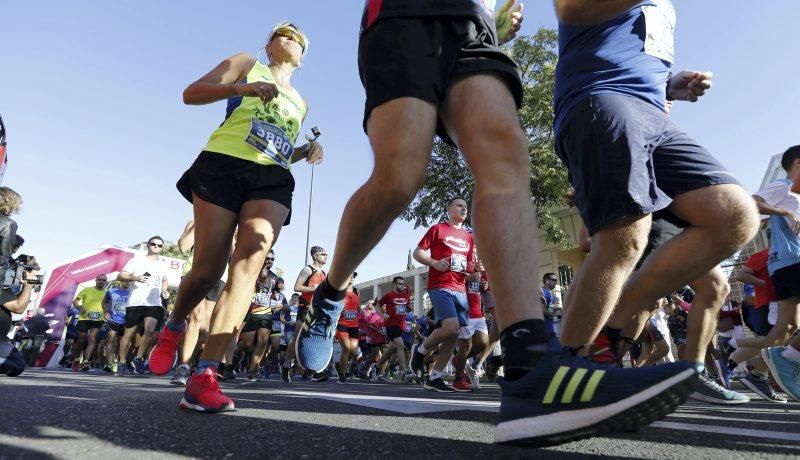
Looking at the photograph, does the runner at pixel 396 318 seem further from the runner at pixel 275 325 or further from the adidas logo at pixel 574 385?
the adidas logo at pixel 574 385

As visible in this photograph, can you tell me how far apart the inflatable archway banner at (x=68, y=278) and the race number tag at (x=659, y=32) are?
18.4 metres

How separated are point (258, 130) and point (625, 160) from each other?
6.13 feet

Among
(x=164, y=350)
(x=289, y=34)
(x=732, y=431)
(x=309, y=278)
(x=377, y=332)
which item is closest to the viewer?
(x=732, y=431)

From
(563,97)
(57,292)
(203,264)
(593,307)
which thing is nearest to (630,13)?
(563,97)

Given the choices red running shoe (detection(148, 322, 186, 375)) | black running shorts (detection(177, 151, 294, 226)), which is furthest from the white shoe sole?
red running shoe (detection(148, 322, 186, 375))

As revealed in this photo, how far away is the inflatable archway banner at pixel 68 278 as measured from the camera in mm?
17359

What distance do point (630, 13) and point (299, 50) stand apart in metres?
1.87

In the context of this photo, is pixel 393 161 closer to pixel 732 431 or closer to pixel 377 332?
pixel 732 431

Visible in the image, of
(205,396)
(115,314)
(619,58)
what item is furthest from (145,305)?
(619,58)

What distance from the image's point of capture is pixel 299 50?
10.5ft

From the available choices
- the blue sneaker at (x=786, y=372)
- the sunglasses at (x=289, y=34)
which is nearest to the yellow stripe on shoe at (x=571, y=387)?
the sunglasses at (x=289, y=34)

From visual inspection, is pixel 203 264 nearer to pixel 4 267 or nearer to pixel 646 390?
pixel 646 390

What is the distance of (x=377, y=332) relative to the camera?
13375 mm

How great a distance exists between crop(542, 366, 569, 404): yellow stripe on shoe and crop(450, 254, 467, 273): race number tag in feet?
16.1
